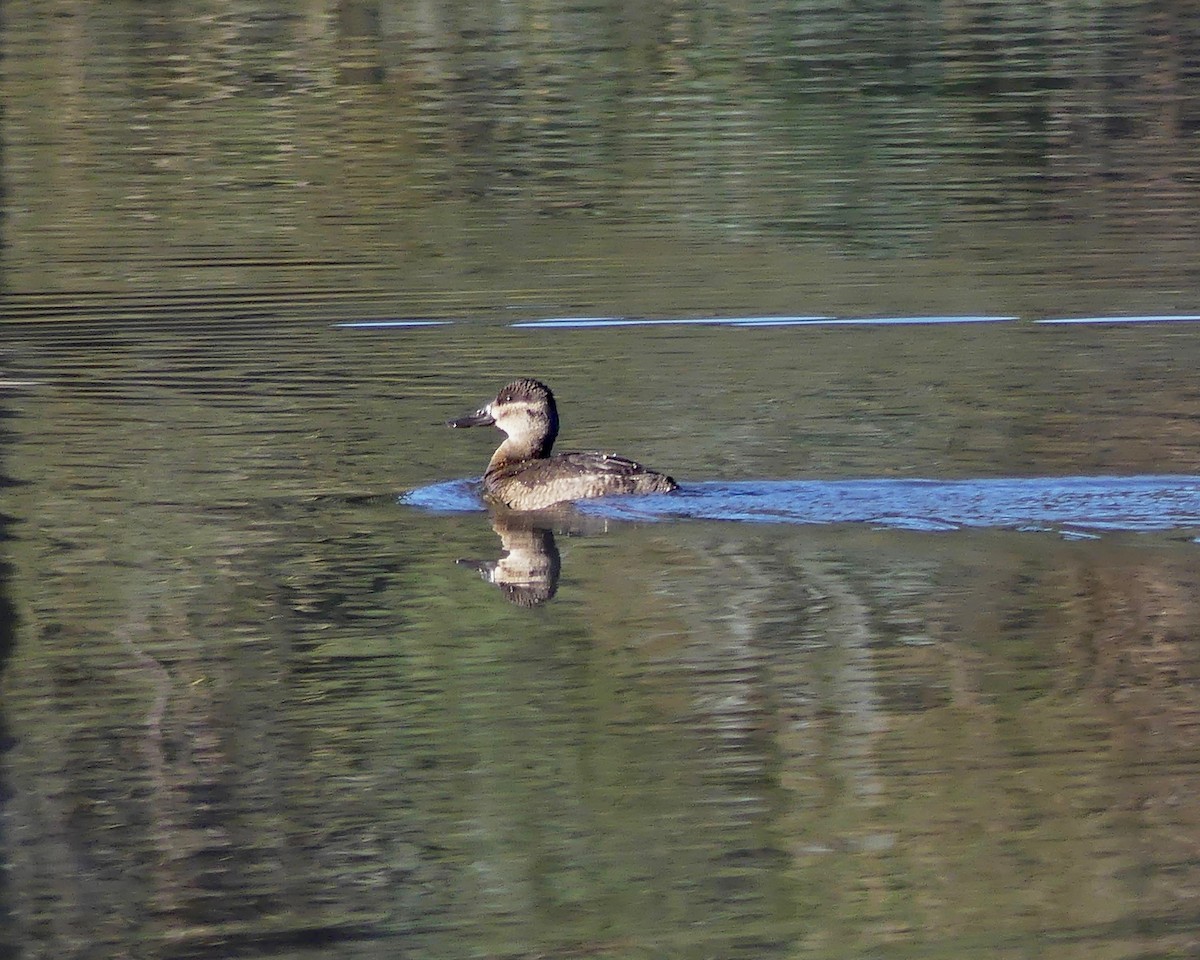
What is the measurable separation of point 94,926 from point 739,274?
354 inches

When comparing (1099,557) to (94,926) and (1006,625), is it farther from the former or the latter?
(94,926)

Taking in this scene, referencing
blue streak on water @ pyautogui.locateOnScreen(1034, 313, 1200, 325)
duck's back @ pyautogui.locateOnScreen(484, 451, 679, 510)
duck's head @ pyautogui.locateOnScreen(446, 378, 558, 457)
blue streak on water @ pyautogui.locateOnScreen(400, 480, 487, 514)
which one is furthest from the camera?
blue streak on water @ pyautogui.locateOnScreen(1034, 313, 1200, 325)

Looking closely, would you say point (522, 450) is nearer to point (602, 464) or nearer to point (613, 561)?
point (602, 464)

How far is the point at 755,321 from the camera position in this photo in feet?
42.0

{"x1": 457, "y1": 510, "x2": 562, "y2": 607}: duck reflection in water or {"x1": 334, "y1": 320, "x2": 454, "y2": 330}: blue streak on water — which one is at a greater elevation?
{"x1": 334, "y1": 320, "x2": 454, "y2": 330}: blue streak on water

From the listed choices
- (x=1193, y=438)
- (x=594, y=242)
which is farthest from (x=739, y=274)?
(x=1193, y=438)

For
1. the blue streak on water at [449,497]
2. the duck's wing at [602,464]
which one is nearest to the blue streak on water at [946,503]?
the duck's wing at [602,464]

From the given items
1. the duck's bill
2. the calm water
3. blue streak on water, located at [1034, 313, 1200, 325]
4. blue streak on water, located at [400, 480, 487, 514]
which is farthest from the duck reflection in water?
blue streak on water, located at [1034, 313, 1200, 325]

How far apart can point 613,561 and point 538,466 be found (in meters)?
1.00

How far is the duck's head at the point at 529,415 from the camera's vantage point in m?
9.91

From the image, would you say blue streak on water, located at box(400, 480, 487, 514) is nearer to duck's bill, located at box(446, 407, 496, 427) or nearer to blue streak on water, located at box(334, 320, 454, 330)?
duck's bill, located at box(446, 407, 496, 427)

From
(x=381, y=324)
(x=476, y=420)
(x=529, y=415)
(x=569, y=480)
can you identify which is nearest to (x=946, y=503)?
(x=569, y=480)

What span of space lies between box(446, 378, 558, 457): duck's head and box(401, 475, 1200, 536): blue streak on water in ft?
2.02

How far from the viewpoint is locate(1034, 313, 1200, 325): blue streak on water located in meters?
12.6
